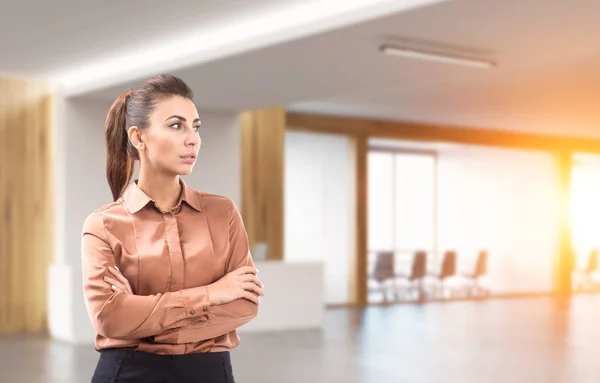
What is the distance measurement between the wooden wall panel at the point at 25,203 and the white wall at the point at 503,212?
31.8ft

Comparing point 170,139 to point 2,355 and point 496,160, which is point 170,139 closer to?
point 2,355

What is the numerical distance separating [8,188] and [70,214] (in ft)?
2.93

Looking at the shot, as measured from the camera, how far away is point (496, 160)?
59.3 ft

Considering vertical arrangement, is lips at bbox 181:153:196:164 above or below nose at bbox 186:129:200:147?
below

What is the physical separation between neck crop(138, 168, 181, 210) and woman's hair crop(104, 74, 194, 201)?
0.18 ft

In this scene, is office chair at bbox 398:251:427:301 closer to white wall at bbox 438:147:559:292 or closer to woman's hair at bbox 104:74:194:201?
white wall at bbox 438:147:559:292

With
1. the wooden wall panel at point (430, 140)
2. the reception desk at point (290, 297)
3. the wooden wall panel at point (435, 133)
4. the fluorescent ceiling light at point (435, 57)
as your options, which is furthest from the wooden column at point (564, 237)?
the fluorescent ceiling light at point (435, 57)

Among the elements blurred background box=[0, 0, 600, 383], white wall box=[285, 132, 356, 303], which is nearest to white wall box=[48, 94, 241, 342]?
blurred background box=[0, 0, 600, 383]

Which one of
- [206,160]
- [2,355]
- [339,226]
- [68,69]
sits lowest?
[2,355]

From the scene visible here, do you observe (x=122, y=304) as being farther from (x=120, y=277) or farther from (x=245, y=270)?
(x=245, y=270)

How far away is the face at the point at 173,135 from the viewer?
1.58m

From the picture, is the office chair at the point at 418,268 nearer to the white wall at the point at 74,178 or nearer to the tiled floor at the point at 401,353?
the tiled floor at the point at 401,353

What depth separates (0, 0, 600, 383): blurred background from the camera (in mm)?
7098

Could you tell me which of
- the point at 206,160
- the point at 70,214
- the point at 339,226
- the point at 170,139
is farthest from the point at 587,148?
the point at 170,139
